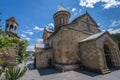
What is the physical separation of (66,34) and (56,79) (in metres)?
7.66

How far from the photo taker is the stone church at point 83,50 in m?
12.4

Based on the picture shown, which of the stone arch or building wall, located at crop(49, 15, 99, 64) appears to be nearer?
building wall, located at crop(49, 15, 99, 64)

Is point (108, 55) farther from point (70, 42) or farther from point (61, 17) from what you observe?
point (61, 17)

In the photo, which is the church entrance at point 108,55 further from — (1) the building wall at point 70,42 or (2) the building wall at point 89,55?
(1) the building wall at point 70,42

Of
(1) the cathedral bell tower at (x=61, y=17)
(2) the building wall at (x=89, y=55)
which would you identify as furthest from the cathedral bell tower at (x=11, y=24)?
(2) the building wall at (x=89, y=55)

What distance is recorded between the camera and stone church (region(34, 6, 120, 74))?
40.7ft

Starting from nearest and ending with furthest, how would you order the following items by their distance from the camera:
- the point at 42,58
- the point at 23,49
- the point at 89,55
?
the point at 23,49 → the point at 89,55 → the point at 42,58

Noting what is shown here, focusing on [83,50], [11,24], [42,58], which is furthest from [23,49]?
[11,24]

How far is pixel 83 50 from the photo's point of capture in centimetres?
1445

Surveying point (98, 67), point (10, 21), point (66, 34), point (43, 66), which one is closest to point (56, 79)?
point (98, 67)

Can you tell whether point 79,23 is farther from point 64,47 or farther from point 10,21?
point 10,21

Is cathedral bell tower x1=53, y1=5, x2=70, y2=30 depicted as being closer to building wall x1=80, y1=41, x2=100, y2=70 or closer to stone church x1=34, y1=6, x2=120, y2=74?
stone church x1=34, y1=6, x2=120, y2=74

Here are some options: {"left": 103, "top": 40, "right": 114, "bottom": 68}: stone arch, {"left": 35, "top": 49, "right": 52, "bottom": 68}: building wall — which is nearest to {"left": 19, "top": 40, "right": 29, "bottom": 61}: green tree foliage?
{"left": 35, "top": 49, "right": 52, "bottom": 68}: building wall

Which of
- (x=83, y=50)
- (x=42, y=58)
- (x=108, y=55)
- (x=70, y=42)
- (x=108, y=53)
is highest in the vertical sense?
(x=70, y=42)
